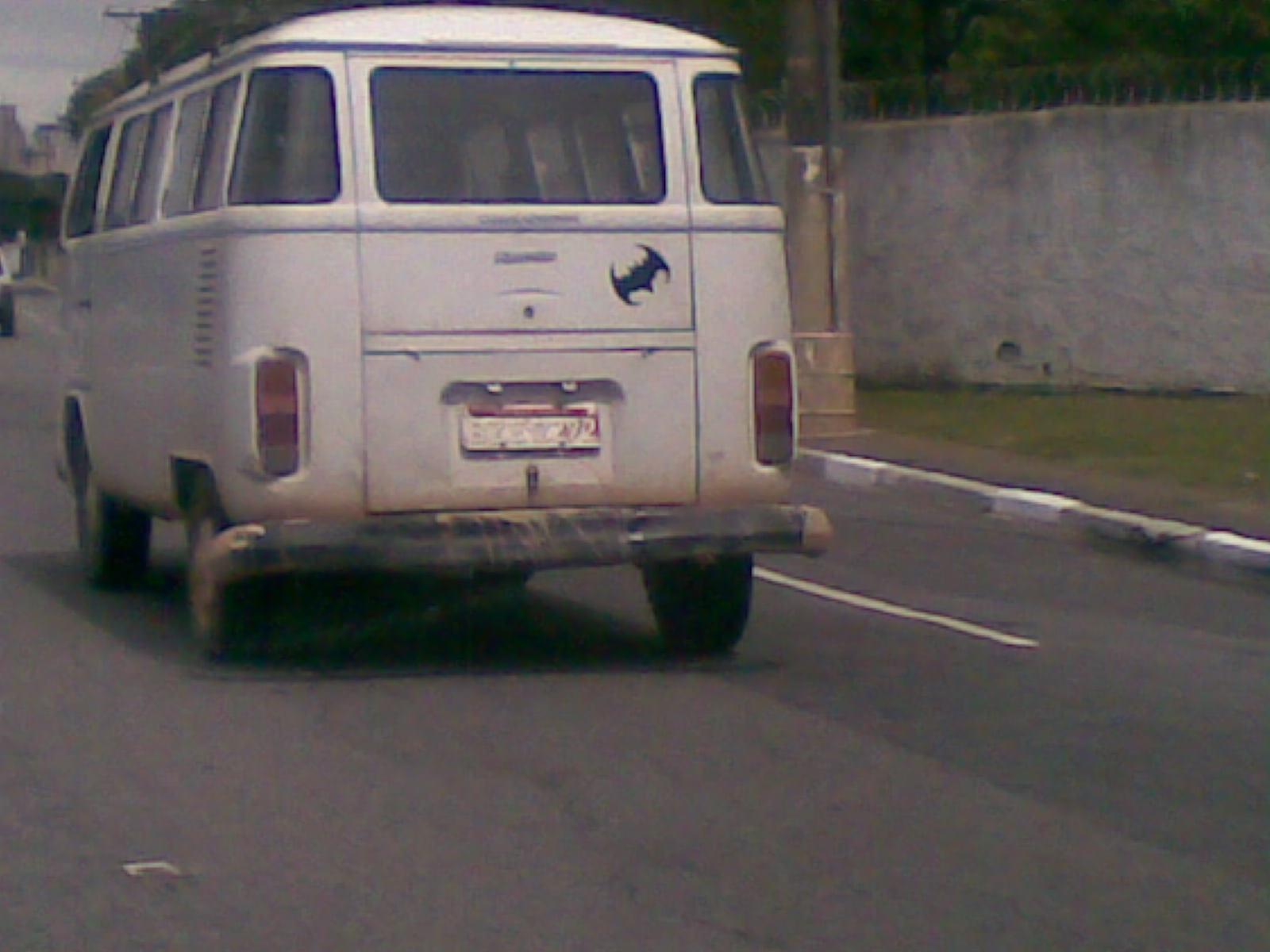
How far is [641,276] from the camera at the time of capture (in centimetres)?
854

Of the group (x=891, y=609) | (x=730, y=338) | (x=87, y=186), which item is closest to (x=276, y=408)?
(x=730, y=338)

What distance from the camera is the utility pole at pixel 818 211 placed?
59.1 feet

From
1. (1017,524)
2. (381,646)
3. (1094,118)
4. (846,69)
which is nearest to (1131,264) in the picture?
(1094,118)

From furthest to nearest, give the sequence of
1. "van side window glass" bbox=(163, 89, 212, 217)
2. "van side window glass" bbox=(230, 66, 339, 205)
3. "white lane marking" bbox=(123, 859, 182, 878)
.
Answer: "van side window glass" bbox=(163, 89, 212, 217) → "van side window glass" bbox=(230, 66, 339, 205) → "white lane marking" bbox=(123, 859, 182, 878)

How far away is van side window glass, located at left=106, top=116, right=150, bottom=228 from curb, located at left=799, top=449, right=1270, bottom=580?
573 cm

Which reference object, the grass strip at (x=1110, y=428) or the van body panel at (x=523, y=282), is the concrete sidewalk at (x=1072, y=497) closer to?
the grass strip at (x=1110, y=428)

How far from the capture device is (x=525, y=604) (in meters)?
10.5

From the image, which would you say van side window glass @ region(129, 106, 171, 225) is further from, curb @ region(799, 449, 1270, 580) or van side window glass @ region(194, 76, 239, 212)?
curb @ region(799, 449, 1270, 580)

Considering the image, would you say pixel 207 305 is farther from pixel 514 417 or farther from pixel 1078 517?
pixel 1078 517

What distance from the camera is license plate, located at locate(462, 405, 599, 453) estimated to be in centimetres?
A: 839

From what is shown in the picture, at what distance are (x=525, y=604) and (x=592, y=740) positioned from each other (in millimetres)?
3002

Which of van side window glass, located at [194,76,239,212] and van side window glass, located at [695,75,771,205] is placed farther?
van side window glass, located at [695,75,771,205]

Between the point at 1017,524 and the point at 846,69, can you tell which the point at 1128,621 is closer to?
the point at 1017,524

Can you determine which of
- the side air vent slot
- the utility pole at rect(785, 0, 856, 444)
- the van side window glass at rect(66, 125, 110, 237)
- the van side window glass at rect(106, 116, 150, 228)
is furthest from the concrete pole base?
the side air vent slot
